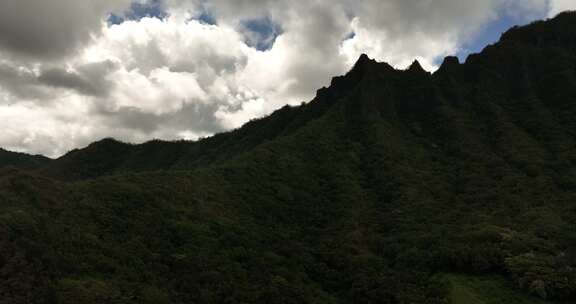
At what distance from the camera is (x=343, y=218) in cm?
6034

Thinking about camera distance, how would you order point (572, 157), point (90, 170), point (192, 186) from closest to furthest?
point (192, 186)
point (572, 157)
point (90, 170)

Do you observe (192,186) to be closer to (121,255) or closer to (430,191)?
(121,255)

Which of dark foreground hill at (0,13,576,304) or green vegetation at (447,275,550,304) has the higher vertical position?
dark foreground hill at (0,13,576,304)

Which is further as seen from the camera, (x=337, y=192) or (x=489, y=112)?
(x=489, y=112)

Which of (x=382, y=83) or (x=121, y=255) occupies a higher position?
(x=382, y=83)

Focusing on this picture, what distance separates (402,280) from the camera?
42.1 meters

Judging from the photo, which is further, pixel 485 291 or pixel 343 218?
pixel 343 218

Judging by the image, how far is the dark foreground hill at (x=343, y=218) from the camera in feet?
120

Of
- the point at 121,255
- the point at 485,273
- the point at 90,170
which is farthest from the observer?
the point at 90,170

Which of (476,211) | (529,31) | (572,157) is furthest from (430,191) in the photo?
(529,31)

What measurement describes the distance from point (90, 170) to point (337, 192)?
413 feet

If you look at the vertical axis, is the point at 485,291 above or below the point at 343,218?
below

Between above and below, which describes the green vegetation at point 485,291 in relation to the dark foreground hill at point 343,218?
below

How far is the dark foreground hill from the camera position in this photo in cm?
3656
